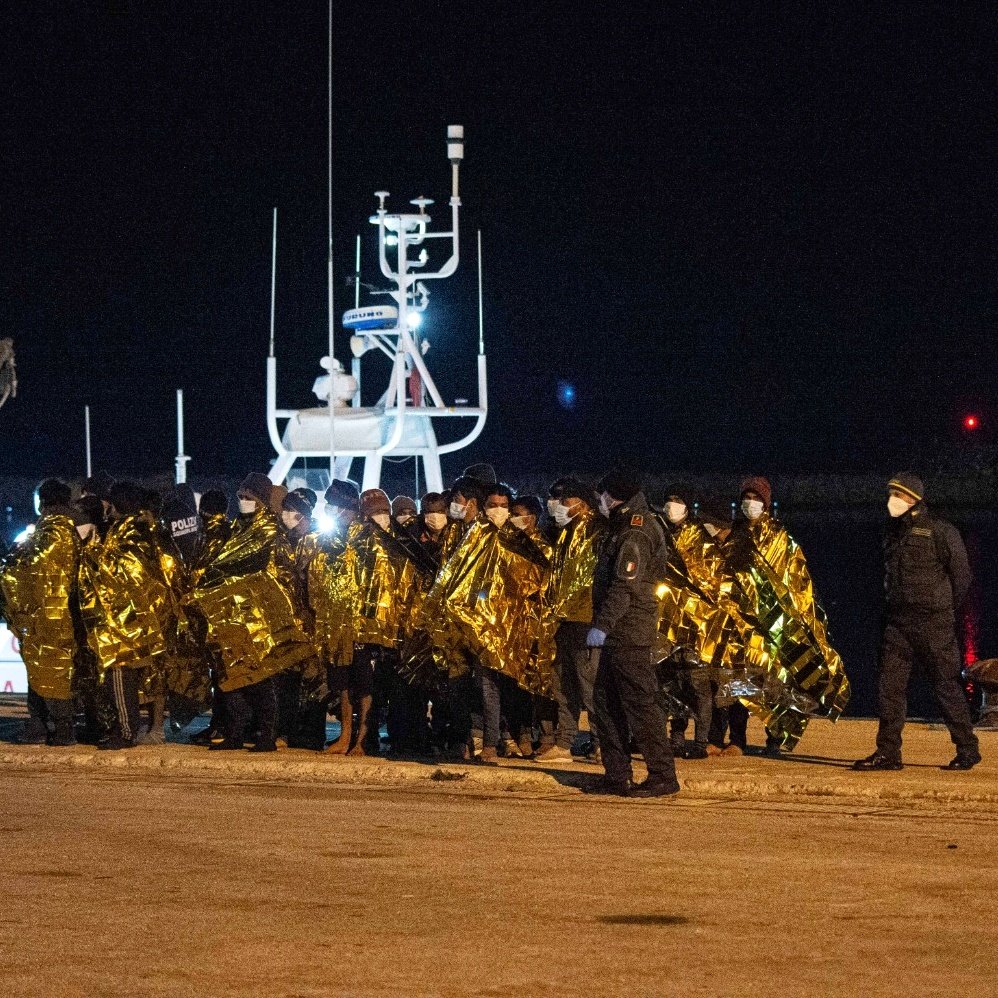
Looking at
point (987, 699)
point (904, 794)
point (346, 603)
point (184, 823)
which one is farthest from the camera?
point (987, 699)

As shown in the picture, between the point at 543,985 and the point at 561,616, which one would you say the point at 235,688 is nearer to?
the point at 561,616

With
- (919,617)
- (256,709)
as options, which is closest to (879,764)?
(919,617)

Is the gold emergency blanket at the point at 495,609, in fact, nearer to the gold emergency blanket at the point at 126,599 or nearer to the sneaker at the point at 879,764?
the gold emergency blanket at the point at 126,599

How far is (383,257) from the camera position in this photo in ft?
71.3

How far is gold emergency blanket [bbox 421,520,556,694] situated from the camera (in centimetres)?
1255

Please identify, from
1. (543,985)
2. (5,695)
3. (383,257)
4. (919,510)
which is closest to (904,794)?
(919,510)

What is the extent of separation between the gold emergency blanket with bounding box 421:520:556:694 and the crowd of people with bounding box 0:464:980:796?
1 centimetres

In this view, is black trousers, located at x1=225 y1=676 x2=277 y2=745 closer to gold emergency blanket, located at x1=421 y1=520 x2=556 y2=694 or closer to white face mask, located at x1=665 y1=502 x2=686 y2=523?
gold emergency blanket, located at x1=421 y1=520 x2=556 y2=694

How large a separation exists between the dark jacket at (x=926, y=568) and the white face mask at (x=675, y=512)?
167 centimetres

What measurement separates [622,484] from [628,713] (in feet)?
4.22

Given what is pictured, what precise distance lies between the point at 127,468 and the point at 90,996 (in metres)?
74.4

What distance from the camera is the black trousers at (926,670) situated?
1159 cm

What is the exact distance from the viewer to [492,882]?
8.41 metres

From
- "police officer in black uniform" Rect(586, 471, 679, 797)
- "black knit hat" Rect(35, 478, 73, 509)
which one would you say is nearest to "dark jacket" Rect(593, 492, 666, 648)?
"police officer in black uniform" Rect(586, 471, 679, 797)
